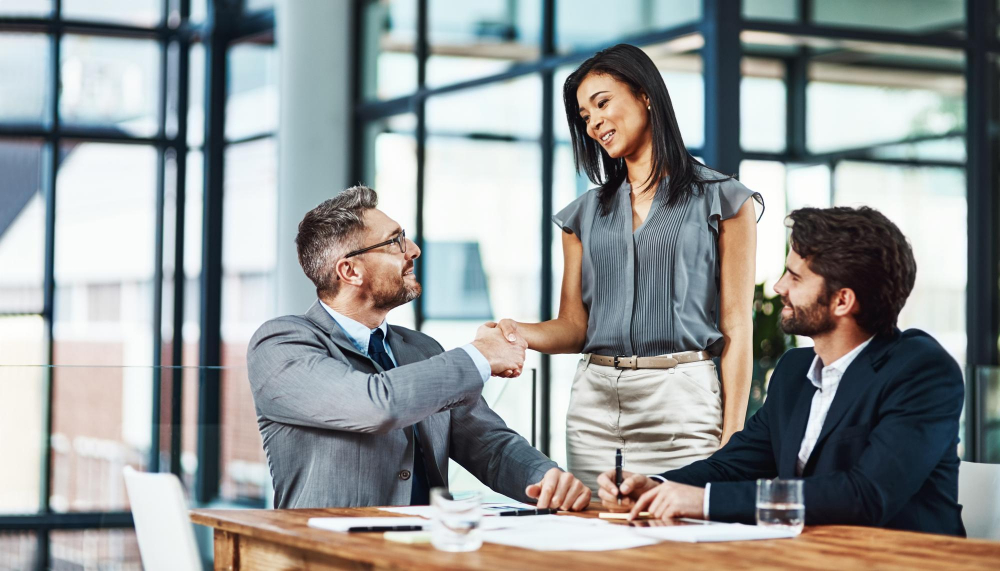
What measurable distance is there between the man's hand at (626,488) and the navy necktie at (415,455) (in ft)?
1.98

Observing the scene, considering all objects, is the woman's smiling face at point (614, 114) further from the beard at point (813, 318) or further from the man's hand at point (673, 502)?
the man's hand at point (673, 502)

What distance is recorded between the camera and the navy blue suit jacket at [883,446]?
202cm

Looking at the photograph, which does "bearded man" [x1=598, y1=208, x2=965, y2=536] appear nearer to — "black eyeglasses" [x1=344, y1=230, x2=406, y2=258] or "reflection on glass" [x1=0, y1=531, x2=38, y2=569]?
"black eyeglasses" [x1=344, y1=230, x2=406, y2=258]

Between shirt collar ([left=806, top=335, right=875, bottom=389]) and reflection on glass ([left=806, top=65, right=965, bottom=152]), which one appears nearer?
shirt collar ([left=806, top=335, right=875, bottom=389])

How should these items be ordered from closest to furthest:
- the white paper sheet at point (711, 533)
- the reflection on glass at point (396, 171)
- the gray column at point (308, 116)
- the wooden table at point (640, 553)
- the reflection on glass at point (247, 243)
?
1. the wooden table at point (640, 553)
2. the white paper sheet at point (711, 533)
3. the reflection on glass at point (396, 171)
4. the gray column at point (308, 116)
5. the reflection on glass at point (247, 243)

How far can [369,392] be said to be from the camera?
241cm

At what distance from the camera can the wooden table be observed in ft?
5.22

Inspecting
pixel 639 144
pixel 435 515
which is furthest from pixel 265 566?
pixel 639 144

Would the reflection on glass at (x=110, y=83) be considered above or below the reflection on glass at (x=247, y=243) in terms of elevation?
above

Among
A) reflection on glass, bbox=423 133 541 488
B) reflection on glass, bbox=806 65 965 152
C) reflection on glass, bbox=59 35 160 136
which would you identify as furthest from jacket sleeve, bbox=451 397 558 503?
reflection on glass, bbox=59 35 160 136

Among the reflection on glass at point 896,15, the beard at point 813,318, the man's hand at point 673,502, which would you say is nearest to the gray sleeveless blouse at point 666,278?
the beard at point 813,318

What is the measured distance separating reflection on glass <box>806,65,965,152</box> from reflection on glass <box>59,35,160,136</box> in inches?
199

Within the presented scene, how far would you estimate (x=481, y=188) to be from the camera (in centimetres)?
674

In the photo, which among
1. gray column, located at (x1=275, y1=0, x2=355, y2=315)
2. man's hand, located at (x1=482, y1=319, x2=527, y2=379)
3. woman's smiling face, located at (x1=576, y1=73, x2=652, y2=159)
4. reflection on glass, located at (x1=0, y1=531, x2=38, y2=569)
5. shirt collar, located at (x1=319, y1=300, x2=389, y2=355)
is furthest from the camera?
gray column, located at (x1=275, y1=0, x2=355, y2=315)
